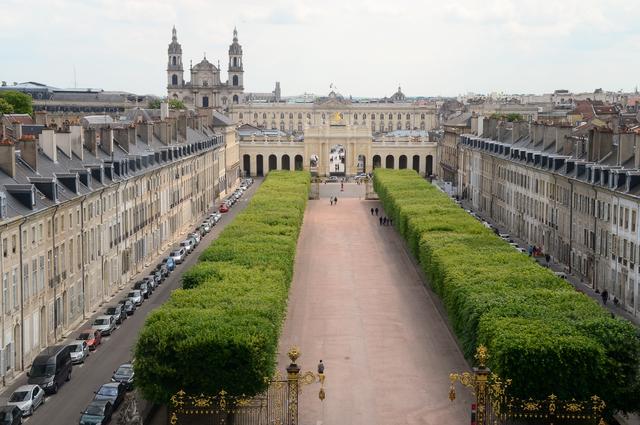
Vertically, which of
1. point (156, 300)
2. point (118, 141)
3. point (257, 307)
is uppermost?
point (118, 141)

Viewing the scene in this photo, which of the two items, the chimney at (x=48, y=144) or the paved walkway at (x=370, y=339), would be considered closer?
the paved walkway at (x=370, y=339)

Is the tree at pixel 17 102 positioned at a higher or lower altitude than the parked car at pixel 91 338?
higher

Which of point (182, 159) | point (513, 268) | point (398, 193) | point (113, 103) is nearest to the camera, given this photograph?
point (513, 268)

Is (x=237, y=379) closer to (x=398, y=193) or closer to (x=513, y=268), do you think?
(x=513, y=268)

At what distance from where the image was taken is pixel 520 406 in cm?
3541

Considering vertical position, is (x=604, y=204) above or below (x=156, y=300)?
above

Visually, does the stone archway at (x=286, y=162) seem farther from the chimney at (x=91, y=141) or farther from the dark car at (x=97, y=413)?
the dark car at (x=97, y=413)

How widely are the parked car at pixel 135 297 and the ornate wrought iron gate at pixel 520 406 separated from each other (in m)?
26.8

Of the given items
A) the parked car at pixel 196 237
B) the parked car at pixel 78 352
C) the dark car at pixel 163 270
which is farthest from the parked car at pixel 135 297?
the parked car at pixel 196 237

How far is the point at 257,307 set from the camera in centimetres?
4059

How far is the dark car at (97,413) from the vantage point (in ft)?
117

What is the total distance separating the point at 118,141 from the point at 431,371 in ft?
121

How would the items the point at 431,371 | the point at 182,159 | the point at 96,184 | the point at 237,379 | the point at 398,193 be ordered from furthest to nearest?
the point at 398,193 → the point at 182,159 → the point at 96,184 → the point at 431,371 → the point at 237,379

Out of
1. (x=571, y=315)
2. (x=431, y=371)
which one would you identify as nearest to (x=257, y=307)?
(x=431, y=371)
